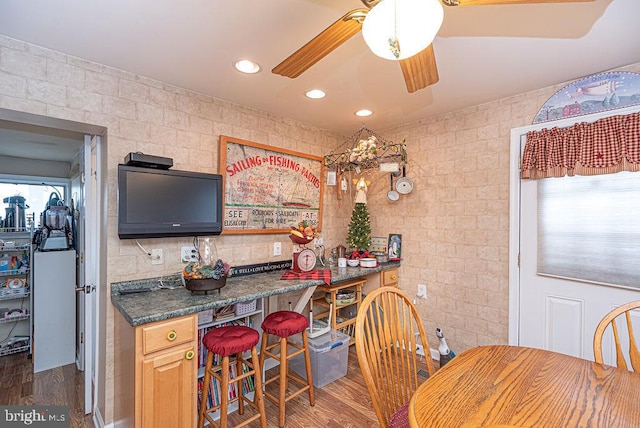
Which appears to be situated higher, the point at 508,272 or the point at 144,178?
the point at 144,178

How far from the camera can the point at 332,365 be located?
8.55ft

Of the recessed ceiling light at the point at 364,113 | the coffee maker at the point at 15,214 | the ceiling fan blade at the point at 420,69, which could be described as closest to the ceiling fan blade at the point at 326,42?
the ceiling fan blade at the point at 420,69

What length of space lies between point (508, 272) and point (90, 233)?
3.12 meters

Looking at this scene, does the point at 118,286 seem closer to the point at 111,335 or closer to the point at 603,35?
the point at 111,335

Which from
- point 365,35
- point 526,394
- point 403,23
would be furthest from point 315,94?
point 526,394

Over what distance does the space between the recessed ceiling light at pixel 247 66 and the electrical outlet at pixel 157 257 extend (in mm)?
1334

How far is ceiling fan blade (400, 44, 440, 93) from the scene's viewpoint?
1278 millimetres

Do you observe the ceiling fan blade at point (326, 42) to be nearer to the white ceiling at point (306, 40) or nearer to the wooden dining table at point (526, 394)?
the white ceiling at point (306, 40)

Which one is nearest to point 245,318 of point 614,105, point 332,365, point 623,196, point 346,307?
point 332,365

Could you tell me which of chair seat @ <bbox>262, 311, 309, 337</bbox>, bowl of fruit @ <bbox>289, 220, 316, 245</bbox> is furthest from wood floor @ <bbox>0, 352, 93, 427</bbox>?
bowl of fruit @ <bbox>289, 220, 316, 245</bbox>

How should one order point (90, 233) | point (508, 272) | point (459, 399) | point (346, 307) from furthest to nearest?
point (346, 307)
point (508, 272)
point (90, 233)
point (459, 399)

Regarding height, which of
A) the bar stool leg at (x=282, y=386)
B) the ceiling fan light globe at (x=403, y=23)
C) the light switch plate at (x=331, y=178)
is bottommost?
the bar stool leg at (x=282, y=386)

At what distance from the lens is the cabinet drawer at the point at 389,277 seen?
121 inches

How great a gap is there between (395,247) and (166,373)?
2.31 meters
